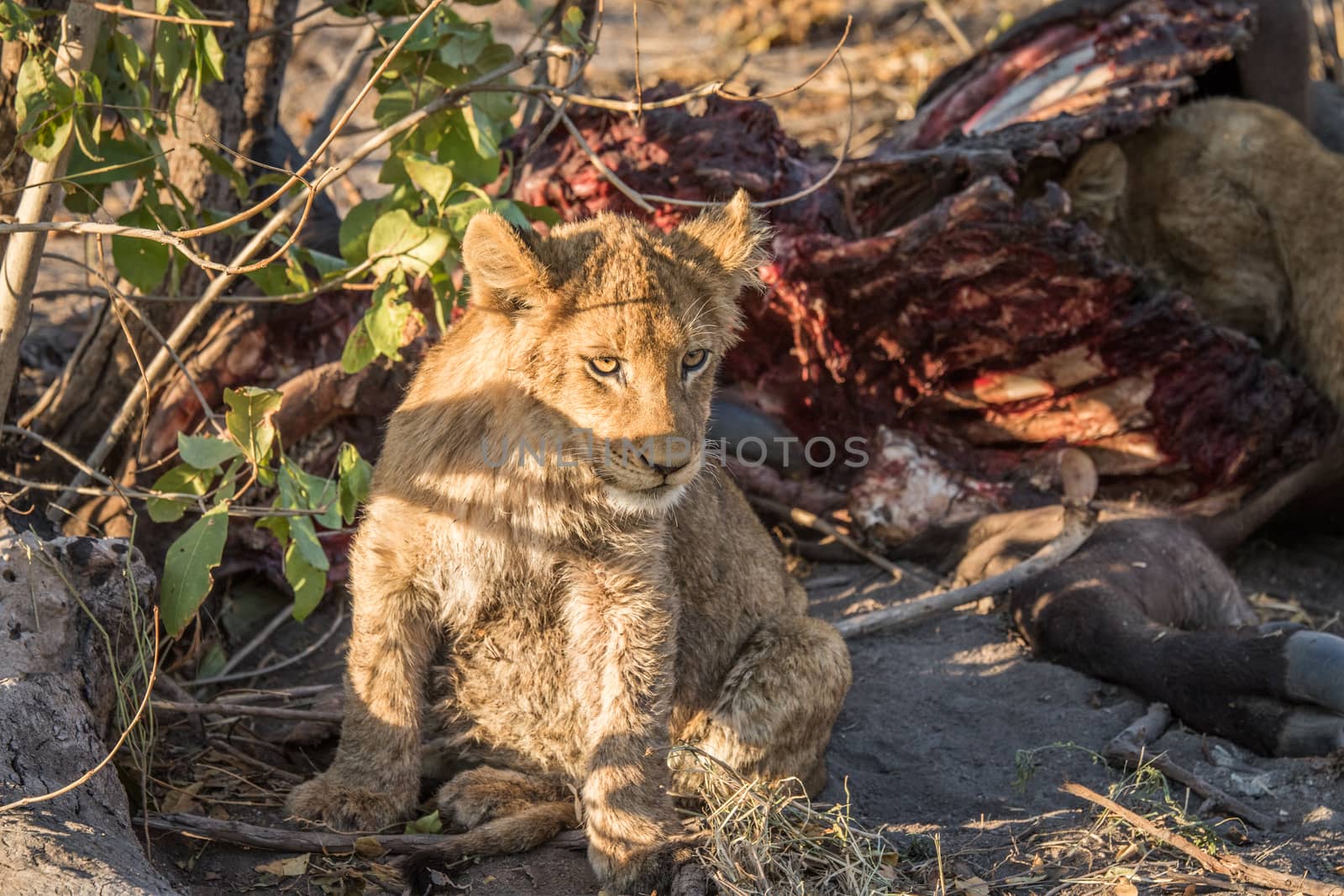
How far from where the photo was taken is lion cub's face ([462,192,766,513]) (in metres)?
3.32

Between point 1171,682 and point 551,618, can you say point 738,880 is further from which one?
point 1171,682

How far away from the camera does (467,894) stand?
10.8 feet

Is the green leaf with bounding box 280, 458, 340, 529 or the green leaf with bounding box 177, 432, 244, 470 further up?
the green leaf with bounding box 177, 432, 244, 470

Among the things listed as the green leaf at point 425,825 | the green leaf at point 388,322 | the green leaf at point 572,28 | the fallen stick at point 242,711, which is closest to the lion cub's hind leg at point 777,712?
the green leaf at point 425,825

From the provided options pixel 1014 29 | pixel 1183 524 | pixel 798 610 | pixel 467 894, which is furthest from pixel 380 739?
pixel 1014 29

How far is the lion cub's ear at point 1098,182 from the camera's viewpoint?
609cm

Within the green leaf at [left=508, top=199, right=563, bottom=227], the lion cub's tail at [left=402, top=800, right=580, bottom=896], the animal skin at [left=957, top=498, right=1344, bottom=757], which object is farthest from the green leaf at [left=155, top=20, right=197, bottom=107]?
the animal skin at [left=957, top=498, right=1344, bottom=757]

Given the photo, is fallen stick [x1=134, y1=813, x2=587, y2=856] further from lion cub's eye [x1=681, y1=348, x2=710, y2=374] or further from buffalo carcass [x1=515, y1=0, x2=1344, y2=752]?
buffalo carcass [x1=515, y1=0, x2=1344, y2=752]

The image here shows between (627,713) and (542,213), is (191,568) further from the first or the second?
(542,213)

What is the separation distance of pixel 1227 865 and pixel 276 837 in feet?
8.22

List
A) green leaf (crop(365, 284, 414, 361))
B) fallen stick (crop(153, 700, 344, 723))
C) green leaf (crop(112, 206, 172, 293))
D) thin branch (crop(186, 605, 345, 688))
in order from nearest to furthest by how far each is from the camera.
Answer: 1. fallen stick (crop(153, 700, 344, 723))
2. green leaf (crop(365, 284, 414, 361))
3. green leaf (crop(112, 206, 172, 293))
4. thin branch (crop(186, 605, 345, 688))

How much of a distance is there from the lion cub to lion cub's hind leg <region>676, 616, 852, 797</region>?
1cm

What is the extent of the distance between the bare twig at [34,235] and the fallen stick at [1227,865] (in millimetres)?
3388

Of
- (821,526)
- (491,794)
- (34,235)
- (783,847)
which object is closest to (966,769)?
(783,847)
